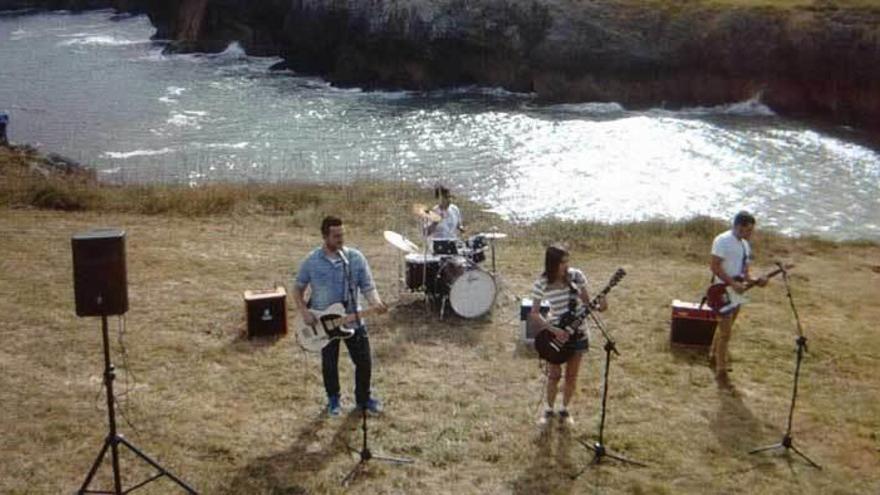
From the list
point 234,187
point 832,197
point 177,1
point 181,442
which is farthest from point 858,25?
point 177,1

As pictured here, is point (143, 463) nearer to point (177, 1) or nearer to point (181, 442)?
point (181, 442)

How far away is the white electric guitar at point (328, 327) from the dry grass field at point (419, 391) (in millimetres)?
1136

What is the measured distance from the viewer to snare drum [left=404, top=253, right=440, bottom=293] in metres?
14.5

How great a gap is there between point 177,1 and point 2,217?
52.8 meters

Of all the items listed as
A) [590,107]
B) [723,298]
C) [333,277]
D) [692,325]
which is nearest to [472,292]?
[692,325]

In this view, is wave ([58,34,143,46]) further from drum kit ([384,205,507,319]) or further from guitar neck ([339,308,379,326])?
guitar neck ([339,308,379,326])

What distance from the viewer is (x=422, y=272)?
14.6m

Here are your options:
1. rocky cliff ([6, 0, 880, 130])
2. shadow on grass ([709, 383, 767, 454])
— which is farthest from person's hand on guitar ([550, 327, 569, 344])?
rocky cliff ([6, 0, 880, 130])

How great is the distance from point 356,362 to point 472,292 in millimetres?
4093

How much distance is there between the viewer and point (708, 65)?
42719 millimetres

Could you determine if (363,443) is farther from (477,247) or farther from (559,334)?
(477,247)

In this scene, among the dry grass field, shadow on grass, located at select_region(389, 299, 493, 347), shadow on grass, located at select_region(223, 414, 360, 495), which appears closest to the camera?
shadow on grass, located at select_region(223, 414, 360, 495)

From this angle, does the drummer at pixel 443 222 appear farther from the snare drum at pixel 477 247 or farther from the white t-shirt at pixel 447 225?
the snare drum at pixel 477 247

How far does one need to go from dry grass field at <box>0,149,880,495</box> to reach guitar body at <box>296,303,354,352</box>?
3.68ft
